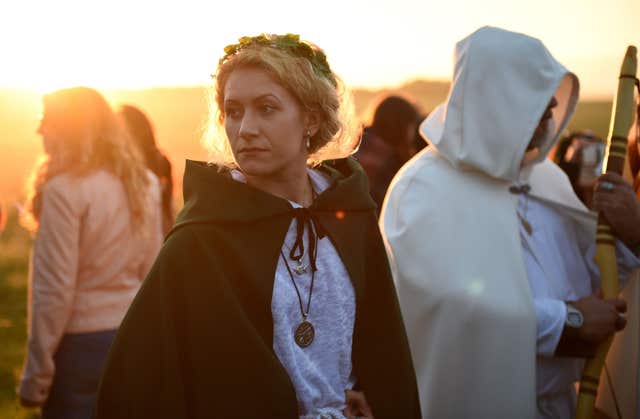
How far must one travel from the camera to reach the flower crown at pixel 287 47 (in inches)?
96.4

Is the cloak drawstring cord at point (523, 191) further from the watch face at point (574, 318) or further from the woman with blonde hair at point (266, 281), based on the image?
the woman with blonde hair at point (266, 281)

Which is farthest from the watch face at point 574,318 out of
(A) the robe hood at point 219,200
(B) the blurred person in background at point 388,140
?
(B) the blurred person in background at point 388,140

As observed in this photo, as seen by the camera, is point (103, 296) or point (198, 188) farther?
point (103, 296)

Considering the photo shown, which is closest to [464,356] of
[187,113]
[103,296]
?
[103,296]

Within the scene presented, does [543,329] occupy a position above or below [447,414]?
above

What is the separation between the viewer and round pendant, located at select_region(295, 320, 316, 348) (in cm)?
237

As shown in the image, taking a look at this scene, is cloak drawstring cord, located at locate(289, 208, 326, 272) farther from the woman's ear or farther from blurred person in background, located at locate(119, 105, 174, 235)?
blurred person in background, located at locate(119, 105, 174, 235)

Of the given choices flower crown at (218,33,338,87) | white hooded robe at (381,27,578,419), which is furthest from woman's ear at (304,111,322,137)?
white hooded robe at (381,27,578,419)

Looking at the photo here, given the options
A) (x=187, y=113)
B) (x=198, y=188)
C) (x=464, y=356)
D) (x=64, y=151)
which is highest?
(x=198, y=188)

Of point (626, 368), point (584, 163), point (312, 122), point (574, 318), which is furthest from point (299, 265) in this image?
point (584, 163)

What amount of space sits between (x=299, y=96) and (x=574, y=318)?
74.4 inches

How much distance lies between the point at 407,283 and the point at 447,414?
0.71m

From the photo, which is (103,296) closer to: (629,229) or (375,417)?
(375,417)

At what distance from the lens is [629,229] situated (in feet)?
11.3
